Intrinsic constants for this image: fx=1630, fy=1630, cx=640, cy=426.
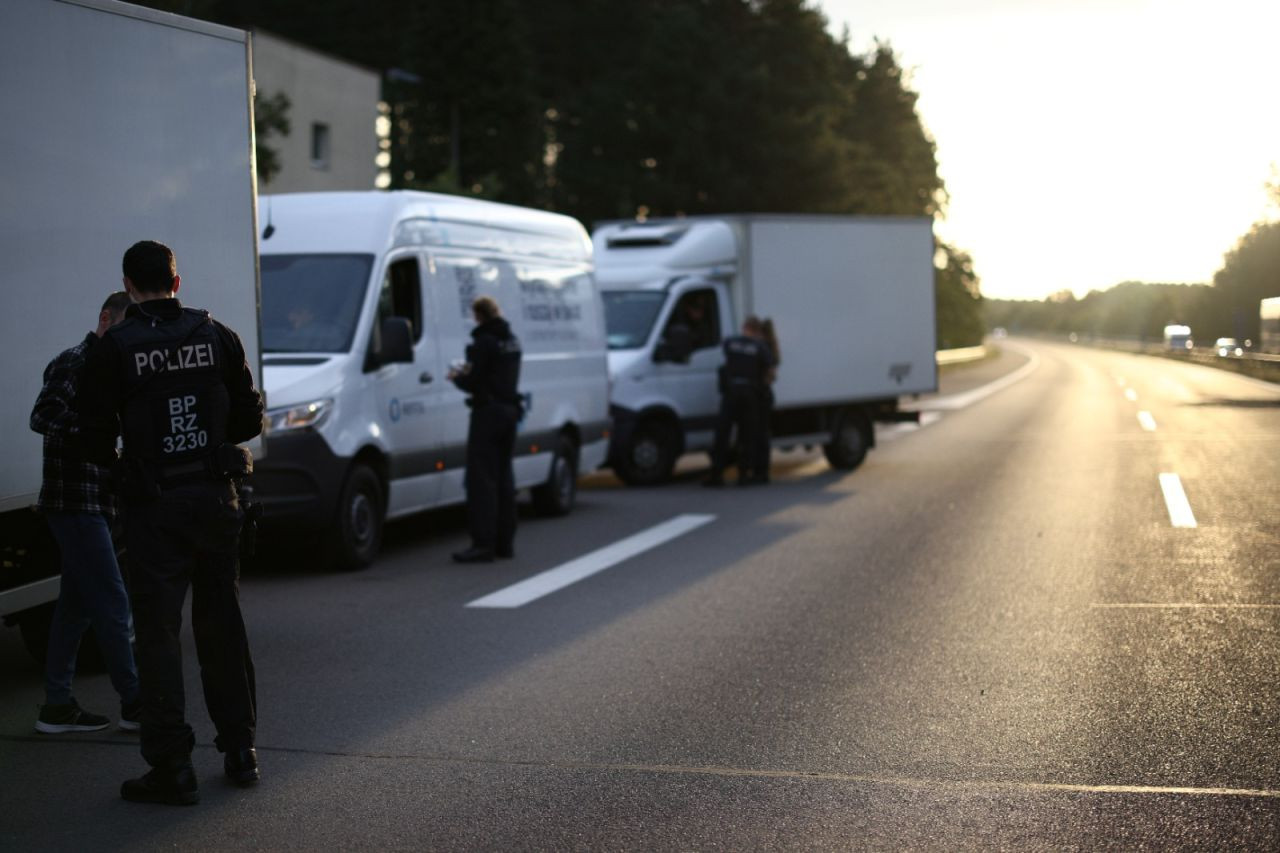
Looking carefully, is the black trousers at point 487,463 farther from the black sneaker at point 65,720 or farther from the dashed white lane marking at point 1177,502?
the dashed white lane marking at point 1177,502

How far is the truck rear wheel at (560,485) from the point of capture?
14.0 m

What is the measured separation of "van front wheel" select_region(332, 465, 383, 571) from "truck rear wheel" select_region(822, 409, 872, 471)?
345 inches

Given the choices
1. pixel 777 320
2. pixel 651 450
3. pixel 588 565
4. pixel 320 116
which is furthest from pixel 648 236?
pixel 320 116

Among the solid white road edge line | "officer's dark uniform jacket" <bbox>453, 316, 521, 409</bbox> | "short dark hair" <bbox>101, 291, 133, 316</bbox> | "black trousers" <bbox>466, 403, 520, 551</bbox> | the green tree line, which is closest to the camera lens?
"short dark hair" <bbox>101, 291, 133, 316</bbox>

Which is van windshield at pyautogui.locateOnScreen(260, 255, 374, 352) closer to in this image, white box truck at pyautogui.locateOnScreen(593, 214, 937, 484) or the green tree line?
Answer: white box truck at pyautogui.locateOnScreen(593, 214, 937, 484)

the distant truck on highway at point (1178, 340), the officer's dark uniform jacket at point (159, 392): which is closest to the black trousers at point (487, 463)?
the officer's dark uniform jacket at point (159, 392)

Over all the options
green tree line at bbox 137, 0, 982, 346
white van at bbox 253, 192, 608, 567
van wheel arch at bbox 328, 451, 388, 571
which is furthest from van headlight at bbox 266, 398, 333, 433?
green tree line at bbox 137, 0, 982, 346

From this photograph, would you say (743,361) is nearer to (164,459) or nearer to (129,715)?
(129,715)

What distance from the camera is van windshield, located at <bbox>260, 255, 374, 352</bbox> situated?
1095 centimetres

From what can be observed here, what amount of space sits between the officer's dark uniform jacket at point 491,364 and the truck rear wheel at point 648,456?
232 inches

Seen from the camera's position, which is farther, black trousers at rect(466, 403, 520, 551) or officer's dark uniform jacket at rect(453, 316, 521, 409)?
black trousers at rect(466, 403, 520, 551)

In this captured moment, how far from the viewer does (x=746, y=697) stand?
6.78 metres

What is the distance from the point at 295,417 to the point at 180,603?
16.1ft

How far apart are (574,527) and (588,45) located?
47.1 metres
